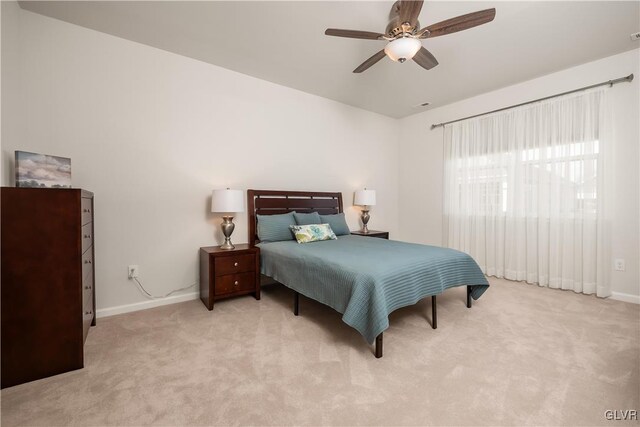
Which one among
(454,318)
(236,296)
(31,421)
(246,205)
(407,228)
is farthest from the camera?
(407,228)

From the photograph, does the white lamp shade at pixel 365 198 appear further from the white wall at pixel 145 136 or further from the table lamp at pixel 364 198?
the white wall at pixel 145 136

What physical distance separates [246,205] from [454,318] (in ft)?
8.50

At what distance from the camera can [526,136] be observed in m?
3.58

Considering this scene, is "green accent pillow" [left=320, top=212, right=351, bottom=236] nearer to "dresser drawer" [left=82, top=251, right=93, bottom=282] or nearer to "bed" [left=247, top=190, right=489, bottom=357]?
"bed" [left=247, top=190, right=489, bottom=357]

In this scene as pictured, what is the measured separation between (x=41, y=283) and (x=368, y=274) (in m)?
2.02

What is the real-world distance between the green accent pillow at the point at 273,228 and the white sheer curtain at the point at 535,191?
276 centimetres

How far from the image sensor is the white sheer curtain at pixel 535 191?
10.2 feet

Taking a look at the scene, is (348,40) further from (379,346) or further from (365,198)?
(379,346)

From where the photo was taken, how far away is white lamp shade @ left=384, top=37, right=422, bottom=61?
2.01 m

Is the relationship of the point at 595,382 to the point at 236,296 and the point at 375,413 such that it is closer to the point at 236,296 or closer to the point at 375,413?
the point at 375,413

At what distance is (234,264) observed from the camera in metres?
2.87

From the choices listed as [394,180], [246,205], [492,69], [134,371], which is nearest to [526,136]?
[492,69]

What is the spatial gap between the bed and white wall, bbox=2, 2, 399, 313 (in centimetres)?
99

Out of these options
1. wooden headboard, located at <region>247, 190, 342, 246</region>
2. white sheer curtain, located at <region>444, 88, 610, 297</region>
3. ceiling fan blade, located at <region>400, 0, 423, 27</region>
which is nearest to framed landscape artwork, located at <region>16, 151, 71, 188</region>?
wooden headboard, located at <region>247, 190, 342, 246</region>
